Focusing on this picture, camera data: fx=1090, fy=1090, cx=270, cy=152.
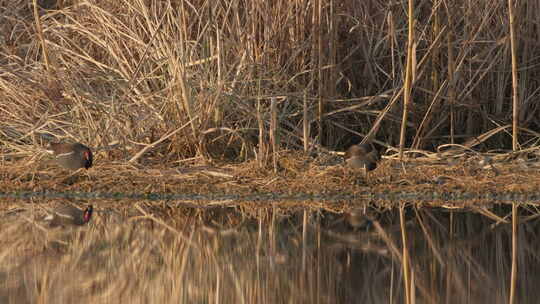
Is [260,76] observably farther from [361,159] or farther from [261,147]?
[361,159]

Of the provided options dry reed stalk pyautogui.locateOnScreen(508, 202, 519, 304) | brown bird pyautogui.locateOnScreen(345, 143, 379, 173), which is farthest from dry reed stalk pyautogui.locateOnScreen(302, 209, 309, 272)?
brown bird pyautogui.locateOnScreen(345, 143, 379, 173)

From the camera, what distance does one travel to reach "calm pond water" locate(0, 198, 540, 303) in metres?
4.39

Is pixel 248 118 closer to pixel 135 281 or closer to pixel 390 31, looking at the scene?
pixel 390 31

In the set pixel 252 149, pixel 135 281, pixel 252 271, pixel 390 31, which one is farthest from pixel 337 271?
pixel 390 31

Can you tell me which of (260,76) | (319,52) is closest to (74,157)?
(260,76)

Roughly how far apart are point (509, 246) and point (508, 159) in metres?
3.49

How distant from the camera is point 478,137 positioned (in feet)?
30.6

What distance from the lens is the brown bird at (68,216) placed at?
6219 mm

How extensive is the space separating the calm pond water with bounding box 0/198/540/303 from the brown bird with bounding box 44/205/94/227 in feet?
0.28

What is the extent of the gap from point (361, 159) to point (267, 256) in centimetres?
276

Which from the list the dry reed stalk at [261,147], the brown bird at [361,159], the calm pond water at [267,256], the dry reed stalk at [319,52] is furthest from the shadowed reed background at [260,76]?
the calm pond water at [267,256]

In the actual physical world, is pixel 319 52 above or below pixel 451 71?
above

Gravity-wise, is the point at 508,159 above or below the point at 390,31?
below

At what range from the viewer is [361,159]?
7.86 m
